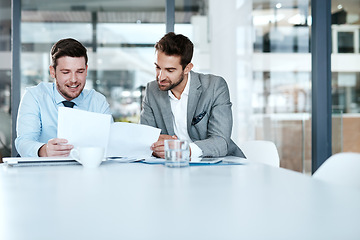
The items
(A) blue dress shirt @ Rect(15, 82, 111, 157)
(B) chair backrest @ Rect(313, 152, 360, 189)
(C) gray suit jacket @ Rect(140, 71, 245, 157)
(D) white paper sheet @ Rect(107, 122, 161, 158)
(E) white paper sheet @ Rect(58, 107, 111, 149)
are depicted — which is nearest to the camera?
(B) chair backrest @ Rect(313, 152, 360, 189)

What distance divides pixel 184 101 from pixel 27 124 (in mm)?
922

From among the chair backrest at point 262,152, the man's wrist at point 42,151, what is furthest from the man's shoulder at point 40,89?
the chair backrest at point 262,152

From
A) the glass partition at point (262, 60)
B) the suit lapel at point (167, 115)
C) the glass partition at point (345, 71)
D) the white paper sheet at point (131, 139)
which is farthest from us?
the glass partition at point (262, 60)

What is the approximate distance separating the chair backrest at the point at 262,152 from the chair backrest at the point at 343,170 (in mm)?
962

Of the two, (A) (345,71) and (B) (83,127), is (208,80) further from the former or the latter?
(A) (345,71)

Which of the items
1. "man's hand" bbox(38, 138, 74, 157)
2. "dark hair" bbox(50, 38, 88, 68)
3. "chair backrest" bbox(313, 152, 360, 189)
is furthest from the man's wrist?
"chair backrest" bbox(313, 152, 360, 189)

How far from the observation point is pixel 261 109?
439 cm

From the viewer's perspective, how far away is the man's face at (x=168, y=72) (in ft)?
8.04

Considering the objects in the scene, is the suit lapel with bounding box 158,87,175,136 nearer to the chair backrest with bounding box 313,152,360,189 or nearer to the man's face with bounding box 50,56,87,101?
the man's face with bounding box 50,56,87,101

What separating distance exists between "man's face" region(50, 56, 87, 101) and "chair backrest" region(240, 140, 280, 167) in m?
1.07

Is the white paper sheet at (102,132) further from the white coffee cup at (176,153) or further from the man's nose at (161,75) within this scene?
the man's nose at (161,75)

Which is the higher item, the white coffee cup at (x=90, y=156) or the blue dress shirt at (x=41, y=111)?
the blue dress shirt at (x=41, y=111)

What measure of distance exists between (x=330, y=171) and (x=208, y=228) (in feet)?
2.75

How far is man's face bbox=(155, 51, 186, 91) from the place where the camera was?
245 centimetres
